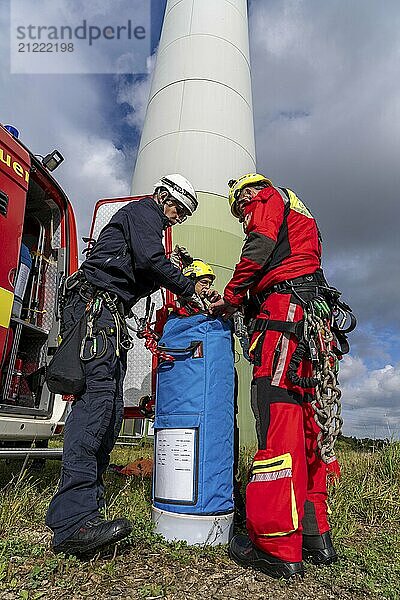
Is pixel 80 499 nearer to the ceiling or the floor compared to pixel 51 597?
nearer to the ceiling

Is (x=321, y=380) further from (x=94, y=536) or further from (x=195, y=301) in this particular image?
(x=94, y=536)

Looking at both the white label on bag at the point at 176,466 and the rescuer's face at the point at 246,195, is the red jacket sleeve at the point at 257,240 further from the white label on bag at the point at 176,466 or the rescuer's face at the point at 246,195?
the white label on bag at the point at 176,466

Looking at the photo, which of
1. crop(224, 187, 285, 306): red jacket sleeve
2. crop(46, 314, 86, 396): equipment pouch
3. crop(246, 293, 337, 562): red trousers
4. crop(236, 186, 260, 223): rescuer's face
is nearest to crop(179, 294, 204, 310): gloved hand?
crop(224, 187, 285, 306): red jacket sleeve

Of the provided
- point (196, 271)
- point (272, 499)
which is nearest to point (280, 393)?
point (272, 499)

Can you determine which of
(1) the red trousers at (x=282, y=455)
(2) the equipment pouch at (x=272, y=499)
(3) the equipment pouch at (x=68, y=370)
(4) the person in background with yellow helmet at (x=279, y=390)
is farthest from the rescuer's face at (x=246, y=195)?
(2) the equipment pouch at (x=272, y=499)

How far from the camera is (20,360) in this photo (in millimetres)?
4773

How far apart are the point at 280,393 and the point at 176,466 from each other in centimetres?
92

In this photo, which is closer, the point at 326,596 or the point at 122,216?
the point at 326,596

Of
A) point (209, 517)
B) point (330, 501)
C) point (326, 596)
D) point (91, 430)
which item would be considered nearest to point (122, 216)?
point (91, 430)

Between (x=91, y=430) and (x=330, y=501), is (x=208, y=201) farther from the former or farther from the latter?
(x=91, y=430)

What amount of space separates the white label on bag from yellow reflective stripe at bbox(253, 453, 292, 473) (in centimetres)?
61

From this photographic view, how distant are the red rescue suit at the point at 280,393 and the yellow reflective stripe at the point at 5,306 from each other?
1.65 m

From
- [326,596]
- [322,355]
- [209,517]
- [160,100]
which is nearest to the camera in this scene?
[326,596]

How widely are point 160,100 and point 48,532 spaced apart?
942 centimetres
